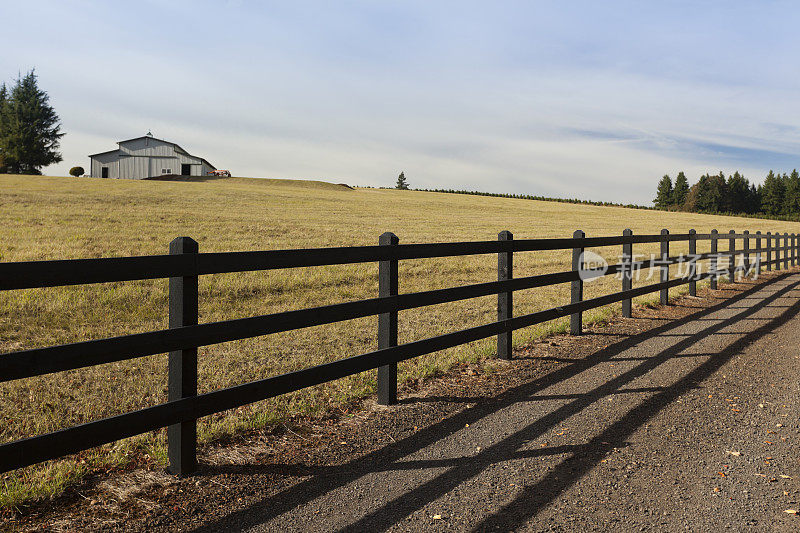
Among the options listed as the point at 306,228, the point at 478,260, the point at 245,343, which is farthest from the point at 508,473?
the point at 306,228

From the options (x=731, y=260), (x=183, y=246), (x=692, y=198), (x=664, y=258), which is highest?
(x=692, y=198)

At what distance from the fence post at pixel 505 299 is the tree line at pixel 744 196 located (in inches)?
6253

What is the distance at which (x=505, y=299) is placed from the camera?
690 centimetres

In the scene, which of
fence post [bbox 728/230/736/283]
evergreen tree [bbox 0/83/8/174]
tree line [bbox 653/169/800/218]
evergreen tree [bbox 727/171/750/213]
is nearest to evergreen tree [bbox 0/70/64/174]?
evergreen tree [bbox 0/83/8/174]

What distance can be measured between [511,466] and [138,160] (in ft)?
256

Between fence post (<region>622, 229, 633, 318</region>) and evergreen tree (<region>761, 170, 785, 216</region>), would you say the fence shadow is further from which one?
evergreen tree (<region>761, 170, 785, 216</region>)

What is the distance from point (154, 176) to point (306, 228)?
183 ft

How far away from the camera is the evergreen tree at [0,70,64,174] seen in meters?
86.0

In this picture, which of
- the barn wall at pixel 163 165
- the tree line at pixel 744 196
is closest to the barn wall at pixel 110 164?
the barn wall at pixel 163 165

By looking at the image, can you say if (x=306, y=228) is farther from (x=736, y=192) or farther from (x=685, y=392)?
(x=736, y=192)

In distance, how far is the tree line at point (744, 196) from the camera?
15200cm

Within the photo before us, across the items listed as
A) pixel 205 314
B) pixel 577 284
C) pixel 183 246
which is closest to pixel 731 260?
pixel 577 284

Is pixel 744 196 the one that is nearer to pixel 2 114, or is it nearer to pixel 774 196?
pixel 774 196

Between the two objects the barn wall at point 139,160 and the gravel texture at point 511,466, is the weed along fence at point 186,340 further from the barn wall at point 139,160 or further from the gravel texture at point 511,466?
the barn wall at point 139,160
